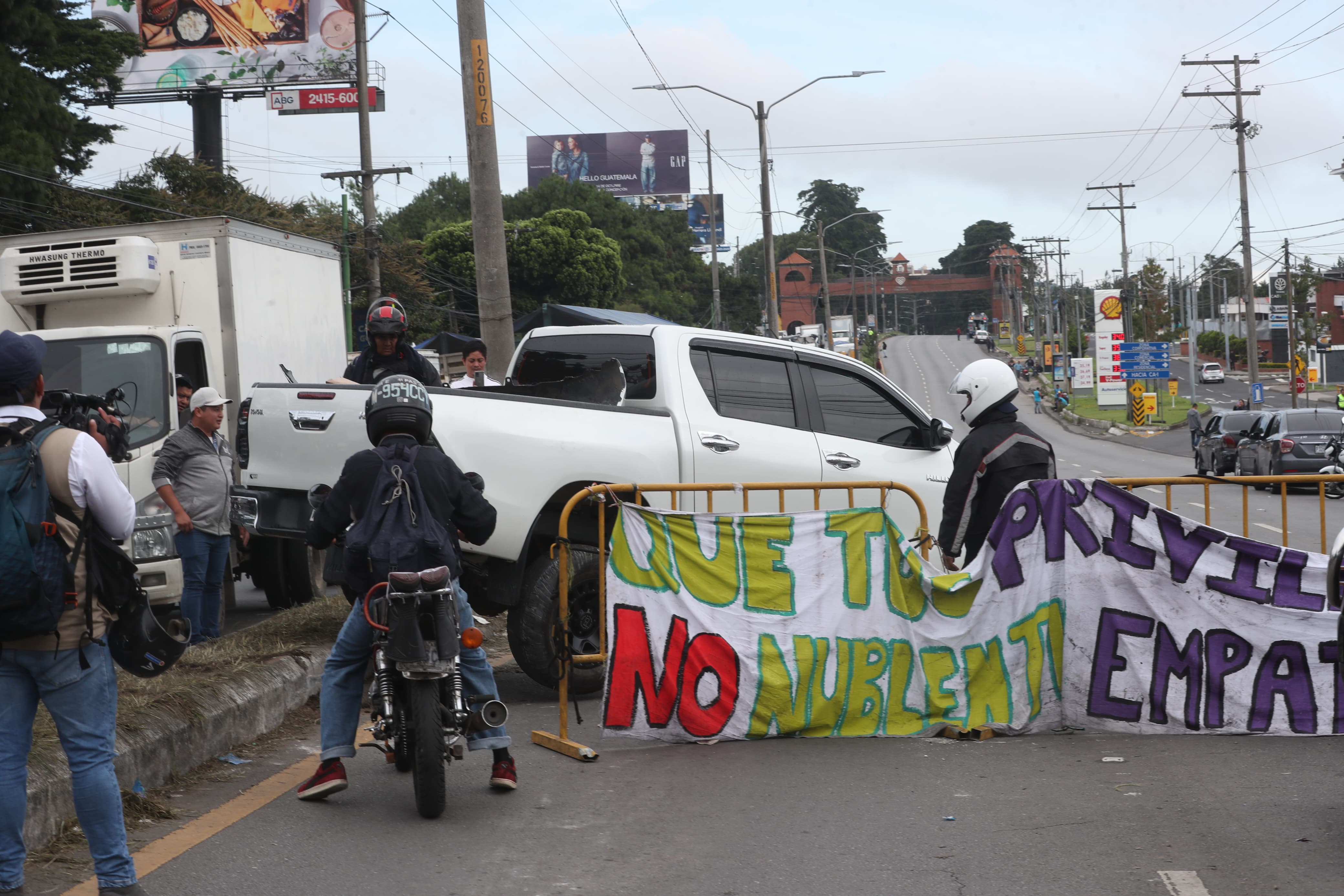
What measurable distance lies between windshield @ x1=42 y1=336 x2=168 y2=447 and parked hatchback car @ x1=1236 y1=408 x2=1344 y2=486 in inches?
785

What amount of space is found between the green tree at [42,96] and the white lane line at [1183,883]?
26885 mm

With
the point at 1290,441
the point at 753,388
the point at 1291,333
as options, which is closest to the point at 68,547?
the point at 753,388

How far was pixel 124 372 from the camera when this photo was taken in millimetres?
10016

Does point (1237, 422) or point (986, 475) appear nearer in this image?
point (986, 475)

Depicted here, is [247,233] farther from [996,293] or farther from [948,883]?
[996,293]

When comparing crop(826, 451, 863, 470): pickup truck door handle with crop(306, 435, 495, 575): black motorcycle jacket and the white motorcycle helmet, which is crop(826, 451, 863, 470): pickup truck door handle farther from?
crop(306, 435, 495, 575): black motorcycle jacket

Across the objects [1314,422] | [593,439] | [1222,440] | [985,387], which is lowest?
[1222,440]

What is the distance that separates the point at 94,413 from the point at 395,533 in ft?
12.9

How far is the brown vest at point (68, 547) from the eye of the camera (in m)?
4.08

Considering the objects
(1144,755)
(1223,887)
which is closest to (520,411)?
(1144,755)

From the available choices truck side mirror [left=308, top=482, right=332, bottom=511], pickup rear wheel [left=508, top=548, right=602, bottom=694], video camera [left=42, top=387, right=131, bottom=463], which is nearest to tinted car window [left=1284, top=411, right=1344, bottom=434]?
pickup rear wheel [left=508, top=548, right=602, bottom=694]

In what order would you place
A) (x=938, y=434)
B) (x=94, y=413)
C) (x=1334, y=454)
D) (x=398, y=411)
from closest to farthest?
1. (x=398, y=411)
2. (x=94, y=413)
3. (x=938, y=434)
4. (x=1334, y=454)

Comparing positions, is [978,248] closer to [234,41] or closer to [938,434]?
[234,41]

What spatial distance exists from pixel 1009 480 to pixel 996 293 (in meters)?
165
